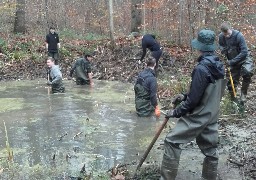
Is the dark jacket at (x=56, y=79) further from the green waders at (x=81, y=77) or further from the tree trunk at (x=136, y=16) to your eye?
the tree trunk at (x=136, y=16)

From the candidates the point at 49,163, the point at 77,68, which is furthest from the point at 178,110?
the point at 77,68

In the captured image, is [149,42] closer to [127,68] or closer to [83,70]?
[83,70]

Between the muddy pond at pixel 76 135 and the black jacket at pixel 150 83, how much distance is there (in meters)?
0.60

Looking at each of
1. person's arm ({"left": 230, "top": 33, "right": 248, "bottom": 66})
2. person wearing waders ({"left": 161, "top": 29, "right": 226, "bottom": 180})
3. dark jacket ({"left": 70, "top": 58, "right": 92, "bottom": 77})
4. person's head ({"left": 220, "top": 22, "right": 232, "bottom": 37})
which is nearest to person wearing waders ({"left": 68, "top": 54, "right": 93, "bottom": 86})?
dark jacket ({"left": 70, "top": 58, "right": 92, "bottom": 77})

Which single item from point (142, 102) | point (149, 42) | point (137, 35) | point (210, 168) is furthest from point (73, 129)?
point (137, 35)

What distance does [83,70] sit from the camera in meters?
15.2

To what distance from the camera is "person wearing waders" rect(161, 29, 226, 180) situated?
5.46 meters

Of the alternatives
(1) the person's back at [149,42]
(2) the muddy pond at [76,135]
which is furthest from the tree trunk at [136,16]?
(2) the muddy pond at [76,135]

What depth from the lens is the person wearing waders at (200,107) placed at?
546cm

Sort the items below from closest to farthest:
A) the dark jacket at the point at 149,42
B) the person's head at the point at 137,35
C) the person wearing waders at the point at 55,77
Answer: the person wearing waders at the point at 55,77, the dark jacket at the point at 149,42, the person's head at the point at 137,35

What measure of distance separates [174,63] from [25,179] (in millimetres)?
12527

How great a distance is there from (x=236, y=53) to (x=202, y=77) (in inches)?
181

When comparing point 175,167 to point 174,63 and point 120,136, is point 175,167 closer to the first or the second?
point 120,136

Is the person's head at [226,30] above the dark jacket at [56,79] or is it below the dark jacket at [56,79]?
above
